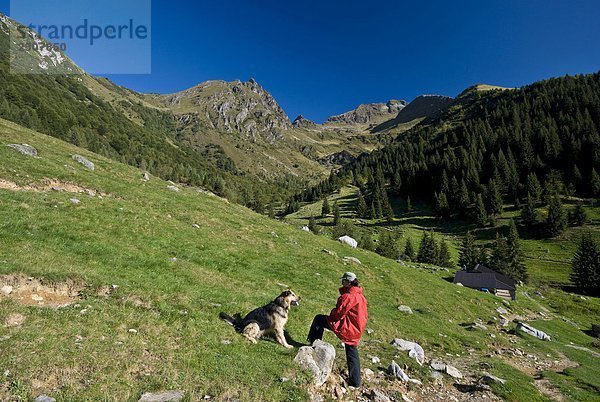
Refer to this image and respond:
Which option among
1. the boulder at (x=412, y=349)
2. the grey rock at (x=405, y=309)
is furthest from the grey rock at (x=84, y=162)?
the boulder at (x=412, y=349)

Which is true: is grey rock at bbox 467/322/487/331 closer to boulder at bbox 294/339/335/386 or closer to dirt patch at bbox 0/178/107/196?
boulder at bbox 294/339/335/386

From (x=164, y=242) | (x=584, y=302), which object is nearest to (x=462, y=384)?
(x=164, y=242)

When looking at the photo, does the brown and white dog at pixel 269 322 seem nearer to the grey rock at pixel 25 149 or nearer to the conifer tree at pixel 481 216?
the grey rock at pixel 25 149

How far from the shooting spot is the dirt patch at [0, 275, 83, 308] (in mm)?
10594

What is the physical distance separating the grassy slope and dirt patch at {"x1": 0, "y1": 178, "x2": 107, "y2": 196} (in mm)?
642

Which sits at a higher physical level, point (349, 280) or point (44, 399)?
point (349, 280)

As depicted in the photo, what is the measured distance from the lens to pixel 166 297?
13086mm

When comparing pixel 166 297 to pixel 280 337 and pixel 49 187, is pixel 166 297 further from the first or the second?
pixel 49 187

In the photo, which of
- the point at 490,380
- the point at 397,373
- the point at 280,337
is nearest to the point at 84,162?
the point at 280,337

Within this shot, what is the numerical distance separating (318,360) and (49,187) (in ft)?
82.5

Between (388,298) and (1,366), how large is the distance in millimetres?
24155

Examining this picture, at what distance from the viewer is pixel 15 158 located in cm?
2556

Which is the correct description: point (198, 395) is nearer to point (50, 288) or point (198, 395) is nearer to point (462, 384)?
point (50, 288)

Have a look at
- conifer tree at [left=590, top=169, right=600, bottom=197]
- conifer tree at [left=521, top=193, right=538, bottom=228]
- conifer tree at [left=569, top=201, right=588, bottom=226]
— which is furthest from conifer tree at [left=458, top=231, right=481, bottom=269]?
conifer tree at [left=590, top=169, right=600, bottom=197]
